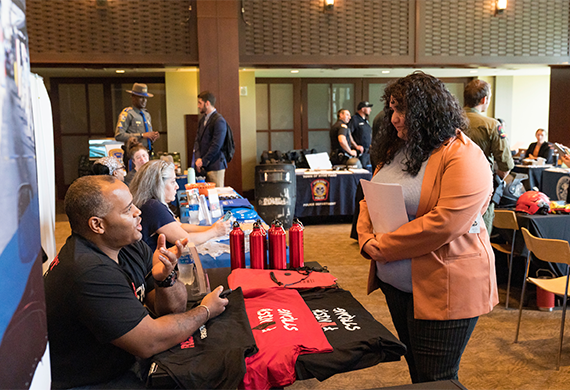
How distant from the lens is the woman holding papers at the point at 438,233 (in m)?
1.54

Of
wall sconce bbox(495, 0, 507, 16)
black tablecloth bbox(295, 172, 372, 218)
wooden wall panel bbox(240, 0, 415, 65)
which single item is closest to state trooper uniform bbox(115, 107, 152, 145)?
wooden wall panel bbox(240, 0, 415, 65)

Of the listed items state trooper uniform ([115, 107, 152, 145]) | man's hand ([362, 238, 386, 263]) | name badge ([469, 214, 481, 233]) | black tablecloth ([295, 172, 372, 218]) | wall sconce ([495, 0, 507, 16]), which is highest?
wall sconce ([495, 0, 507, 16])

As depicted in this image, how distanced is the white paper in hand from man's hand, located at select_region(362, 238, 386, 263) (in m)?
0.06

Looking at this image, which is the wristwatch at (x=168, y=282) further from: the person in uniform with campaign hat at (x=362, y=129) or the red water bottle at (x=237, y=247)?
the person in uniform with campaign hat at (x=362, y=129)

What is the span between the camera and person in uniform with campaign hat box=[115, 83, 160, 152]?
17.6ft

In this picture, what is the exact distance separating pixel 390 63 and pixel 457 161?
19.5 ft

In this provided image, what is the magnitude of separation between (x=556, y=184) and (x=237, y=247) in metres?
5.97

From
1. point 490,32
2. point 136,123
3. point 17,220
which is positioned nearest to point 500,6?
point 490,32

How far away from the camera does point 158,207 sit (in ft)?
8.09

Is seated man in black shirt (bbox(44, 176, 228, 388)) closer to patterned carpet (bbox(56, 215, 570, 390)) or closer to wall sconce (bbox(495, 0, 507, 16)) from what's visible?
patterned carpet (bbox(56, 215, 570, 390))

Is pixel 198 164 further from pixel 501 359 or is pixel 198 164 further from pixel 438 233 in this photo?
pixel 438 233

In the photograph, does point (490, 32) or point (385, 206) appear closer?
point (385, 206)

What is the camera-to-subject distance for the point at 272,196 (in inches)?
227

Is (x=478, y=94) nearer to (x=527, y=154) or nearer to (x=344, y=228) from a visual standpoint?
(x=344, y=228)
